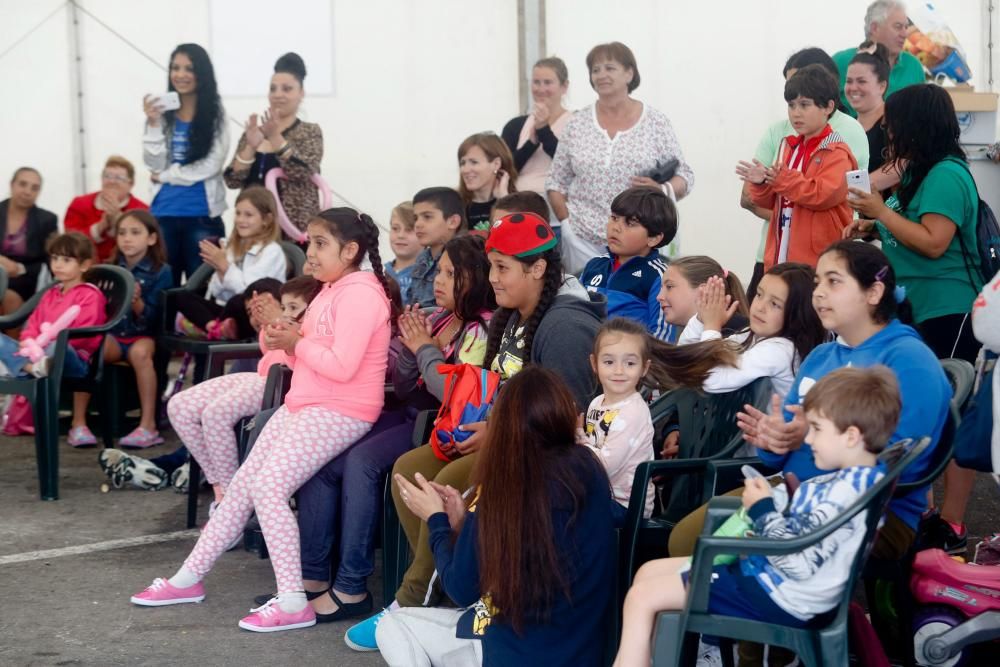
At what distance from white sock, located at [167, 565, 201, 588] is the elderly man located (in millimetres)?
3707

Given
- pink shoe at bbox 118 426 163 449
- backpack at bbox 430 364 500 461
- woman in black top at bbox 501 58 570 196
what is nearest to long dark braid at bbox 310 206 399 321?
backpack at bbox 430 364 500 461

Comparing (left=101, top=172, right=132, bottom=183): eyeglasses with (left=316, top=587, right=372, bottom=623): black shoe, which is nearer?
(left=316, top=587, right=372, bottom=623): black shoe

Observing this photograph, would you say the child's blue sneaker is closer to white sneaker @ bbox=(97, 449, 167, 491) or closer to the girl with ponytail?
the girl with ponytail

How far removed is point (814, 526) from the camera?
9.83 ft

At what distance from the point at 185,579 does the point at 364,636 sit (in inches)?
30.2

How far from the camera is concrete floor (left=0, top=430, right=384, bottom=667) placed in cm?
414

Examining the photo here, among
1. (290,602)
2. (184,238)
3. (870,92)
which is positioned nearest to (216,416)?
(290,602)

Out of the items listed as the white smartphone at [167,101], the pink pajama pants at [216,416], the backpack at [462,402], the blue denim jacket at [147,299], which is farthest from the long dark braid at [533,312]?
the white smartphone at [167,101]

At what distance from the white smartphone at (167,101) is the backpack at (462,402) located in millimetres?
4035

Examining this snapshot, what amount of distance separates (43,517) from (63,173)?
3.41m

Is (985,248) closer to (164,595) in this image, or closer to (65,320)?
(164,595)

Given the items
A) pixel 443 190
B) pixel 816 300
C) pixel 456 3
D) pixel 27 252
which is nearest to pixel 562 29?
pixel 456 3

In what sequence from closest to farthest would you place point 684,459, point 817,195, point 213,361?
point 684,459 < point 817,195 < point 213,361

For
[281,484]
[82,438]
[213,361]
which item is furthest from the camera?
[82,438]
